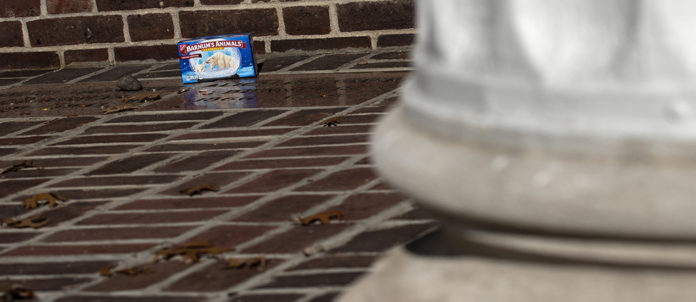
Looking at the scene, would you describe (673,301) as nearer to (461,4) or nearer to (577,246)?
(577,246)

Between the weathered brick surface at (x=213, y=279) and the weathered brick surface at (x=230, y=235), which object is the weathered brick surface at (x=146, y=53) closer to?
the weathered brick surface at (x=230, y=235)

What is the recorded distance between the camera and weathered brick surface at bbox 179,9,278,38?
5.97m

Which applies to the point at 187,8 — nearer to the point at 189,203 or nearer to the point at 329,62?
the point at 329,62

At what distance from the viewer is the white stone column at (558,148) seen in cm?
132

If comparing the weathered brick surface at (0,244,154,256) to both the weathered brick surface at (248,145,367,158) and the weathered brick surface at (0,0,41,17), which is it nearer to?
the weathered brick surface at (248,145,367,158)

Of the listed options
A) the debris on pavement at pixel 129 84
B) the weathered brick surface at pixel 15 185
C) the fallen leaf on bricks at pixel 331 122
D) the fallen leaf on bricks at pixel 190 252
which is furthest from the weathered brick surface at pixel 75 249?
the debris on pavement at pixel 129 84

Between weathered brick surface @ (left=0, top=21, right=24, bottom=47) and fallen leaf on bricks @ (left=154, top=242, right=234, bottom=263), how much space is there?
4.02 metres

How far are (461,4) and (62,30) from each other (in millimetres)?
5228

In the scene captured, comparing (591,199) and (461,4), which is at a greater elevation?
(461,4)

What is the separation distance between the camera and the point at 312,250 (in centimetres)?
266

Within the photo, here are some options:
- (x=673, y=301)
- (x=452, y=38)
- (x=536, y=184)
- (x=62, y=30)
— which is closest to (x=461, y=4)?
(x=452, y=38)

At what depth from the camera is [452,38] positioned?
149 cm

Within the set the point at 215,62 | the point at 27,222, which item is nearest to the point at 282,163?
the point at 27,222

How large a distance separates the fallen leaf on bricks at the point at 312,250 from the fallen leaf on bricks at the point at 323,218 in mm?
227
